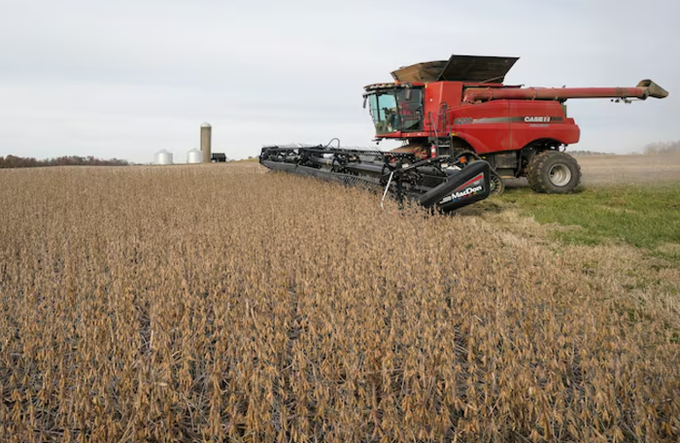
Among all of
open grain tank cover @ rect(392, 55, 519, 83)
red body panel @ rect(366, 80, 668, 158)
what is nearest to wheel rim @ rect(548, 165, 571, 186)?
red body panel @ rect(366, 80, 668, 158)

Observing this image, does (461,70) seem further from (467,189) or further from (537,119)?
(467,189)

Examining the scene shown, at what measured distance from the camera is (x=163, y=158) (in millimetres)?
24938

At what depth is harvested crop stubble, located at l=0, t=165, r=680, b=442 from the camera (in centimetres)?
202

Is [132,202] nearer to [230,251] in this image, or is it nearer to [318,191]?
[318,191]

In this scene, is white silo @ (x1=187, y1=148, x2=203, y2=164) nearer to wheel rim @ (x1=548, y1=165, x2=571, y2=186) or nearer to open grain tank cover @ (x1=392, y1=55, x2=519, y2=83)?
open grain tank cover @ (x1=392, y1=55, x2=519, y2=83)

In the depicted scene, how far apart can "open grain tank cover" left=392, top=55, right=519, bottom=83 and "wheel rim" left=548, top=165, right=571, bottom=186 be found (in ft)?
7.32

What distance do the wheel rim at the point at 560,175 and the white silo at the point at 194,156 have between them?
1804cm

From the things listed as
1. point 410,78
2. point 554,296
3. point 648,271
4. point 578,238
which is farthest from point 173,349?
point 410,78

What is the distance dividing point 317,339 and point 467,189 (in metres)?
4.11

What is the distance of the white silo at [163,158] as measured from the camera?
81.8ft

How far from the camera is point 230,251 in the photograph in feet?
15.0

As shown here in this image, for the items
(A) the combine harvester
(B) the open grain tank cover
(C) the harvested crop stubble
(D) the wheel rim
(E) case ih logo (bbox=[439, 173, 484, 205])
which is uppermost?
(B) the open grain tank cover

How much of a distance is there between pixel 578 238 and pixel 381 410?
445cm

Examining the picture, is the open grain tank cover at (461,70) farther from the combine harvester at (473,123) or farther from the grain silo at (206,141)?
the grain silo at (206,141)
